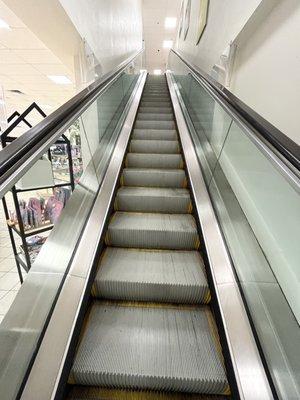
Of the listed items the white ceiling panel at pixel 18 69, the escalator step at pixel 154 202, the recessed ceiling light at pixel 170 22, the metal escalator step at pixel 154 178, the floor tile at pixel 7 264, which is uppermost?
the recessed ceiling light at pixel 170 22

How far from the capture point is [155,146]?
120 inches

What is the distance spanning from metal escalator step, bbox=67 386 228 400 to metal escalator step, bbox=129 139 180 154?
240cm

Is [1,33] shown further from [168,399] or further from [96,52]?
[168,399]

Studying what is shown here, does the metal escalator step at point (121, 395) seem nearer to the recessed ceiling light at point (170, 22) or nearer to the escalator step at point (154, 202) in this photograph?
the escalator step at point (154, 202)

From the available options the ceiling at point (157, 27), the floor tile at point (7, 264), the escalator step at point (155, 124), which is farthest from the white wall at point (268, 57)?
the ceiling at point (157, 27)

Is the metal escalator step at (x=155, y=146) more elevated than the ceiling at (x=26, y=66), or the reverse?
the ceiling at (x=26, y=66)

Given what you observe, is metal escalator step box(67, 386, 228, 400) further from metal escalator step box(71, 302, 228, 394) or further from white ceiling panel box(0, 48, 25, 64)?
white ceiling panel box(0, 48, 25, 64)

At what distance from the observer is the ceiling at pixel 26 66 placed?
3430mm

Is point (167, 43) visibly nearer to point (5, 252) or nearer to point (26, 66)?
point (26, 66)

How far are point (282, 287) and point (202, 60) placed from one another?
180 inches

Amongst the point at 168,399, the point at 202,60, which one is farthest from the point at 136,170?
the point at 202,60

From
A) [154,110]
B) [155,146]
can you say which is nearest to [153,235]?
[155,146]

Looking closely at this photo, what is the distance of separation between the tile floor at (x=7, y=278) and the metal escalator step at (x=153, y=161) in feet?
9.85

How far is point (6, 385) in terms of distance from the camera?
38.2 inches
